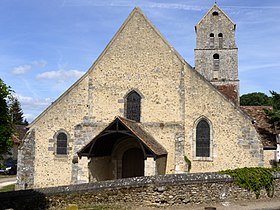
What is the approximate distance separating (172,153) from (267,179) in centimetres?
593

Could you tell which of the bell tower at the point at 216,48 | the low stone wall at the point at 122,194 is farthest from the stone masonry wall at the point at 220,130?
the bell tower at the point at 216,48

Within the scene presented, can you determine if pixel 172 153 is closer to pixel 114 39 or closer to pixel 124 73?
pixel 124 73

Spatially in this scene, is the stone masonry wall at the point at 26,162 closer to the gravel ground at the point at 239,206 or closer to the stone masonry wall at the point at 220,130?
the stone masonry wall at the point at 220,130

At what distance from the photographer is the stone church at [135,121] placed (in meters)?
18.0

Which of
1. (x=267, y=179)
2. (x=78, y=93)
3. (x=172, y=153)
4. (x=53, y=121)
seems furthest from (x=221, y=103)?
(x=53, y=121)

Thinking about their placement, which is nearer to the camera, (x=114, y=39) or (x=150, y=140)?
(x=150, y=140)

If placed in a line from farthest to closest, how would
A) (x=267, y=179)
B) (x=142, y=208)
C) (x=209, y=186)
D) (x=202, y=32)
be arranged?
(x=202, y=32)
(x=267, y=179)
(x=209, y=186)
(x=142, y=208)

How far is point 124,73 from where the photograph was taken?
19703mm

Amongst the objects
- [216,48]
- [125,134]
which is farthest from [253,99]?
[125,134]

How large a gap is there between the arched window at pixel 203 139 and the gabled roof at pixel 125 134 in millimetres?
1833

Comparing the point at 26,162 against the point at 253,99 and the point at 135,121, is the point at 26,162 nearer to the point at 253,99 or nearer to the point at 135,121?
the point at 135,121

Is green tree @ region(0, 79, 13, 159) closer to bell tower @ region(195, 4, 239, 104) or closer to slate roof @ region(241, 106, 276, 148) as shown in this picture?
slate roof @ region(241, 106, 276, 148)

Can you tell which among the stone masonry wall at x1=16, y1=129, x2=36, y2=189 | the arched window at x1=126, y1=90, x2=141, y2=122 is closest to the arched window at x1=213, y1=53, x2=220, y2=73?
the arched window at x1=126, y1=90, x2=141, y2=122

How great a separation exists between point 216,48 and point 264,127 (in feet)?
43.9
